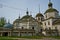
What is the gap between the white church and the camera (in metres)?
51.7

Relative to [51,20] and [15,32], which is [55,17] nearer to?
[51,20]

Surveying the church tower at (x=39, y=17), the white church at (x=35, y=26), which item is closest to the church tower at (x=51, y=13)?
the white church at (x=35, y=26)

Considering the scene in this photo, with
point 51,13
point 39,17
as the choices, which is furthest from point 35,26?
point 51,13

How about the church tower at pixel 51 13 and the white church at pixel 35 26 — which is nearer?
the white church at pixel 35 26

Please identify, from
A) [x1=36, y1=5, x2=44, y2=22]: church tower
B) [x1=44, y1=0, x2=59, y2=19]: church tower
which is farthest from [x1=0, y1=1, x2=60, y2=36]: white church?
[x1=36, y1=5, x2=44, y2=22]: church tower

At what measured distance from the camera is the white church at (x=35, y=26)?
5172cm

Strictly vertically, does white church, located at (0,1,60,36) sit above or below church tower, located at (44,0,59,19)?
below

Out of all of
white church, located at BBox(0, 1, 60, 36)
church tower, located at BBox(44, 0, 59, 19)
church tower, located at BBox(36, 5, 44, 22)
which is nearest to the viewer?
white church, located at BBox(0, 1, 60, 36)

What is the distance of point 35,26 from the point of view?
57.3 meters

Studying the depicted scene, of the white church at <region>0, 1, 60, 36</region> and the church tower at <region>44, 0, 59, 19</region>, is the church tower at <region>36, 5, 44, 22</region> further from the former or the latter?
the church tower at <region>44, 0, 59, 19</region>

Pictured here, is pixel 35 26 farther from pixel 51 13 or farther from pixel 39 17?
pixel 51 13

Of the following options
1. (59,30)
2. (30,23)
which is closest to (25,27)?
(30,23)

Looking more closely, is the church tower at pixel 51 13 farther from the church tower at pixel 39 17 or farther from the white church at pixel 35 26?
the church tower at pixel 39 17

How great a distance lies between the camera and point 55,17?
2189 inches
